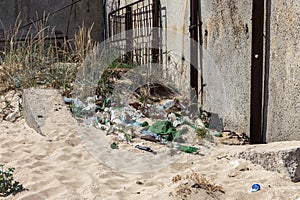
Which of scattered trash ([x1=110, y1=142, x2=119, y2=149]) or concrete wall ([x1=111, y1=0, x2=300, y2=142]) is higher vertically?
concrete wall ([x1=111, y1=0, x2=300, y2=142])

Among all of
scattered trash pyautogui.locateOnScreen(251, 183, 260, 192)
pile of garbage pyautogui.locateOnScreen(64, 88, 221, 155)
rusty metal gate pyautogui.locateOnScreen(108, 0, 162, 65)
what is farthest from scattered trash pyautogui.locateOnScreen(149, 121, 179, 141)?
rusty metal gate pyautogui.locateOnScreen(108, 0, 162, 65)

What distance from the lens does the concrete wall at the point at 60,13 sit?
8336 mm

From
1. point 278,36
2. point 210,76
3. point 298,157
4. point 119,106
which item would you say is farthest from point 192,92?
point 298,157

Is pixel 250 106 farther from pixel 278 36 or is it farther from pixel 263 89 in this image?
pixel 278 36

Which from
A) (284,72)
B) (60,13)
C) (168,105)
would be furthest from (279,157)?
(60,13)

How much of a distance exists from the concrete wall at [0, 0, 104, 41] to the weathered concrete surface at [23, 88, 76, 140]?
15.2 ft

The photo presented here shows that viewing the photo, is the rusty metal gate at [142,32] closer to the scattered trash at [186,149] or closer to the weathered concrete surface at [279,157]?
the scattered trash at [186,149]

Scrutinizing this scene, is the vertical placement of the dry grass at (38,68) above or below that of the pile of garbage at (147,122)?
above

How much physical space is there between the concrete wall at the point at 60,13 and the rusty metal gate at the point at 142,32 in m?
1.61

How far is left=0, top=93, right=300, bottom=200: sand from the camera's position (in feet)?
6.70

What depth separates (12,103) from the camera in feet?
14.0

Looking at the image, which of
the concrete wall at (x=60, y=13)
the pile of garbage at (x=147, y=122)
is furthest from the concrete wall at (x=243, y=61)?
the concrete wall at (x=60, y=13)

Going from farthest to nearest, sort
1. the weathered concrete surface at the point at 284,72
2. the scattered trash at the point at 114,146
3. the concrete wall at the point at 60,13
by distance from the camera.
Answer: the concrete wall at the point at 60,13 → the scattered trash at the point at 114,146 → the weathered concrete surface at the point at 284,72

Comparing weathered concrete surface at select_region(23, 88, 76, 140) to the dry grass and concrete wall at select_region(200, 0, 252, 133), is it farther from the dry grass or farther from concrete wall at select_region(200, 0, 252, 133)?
concrete wall at select_region(200, 0, 252, 133)
